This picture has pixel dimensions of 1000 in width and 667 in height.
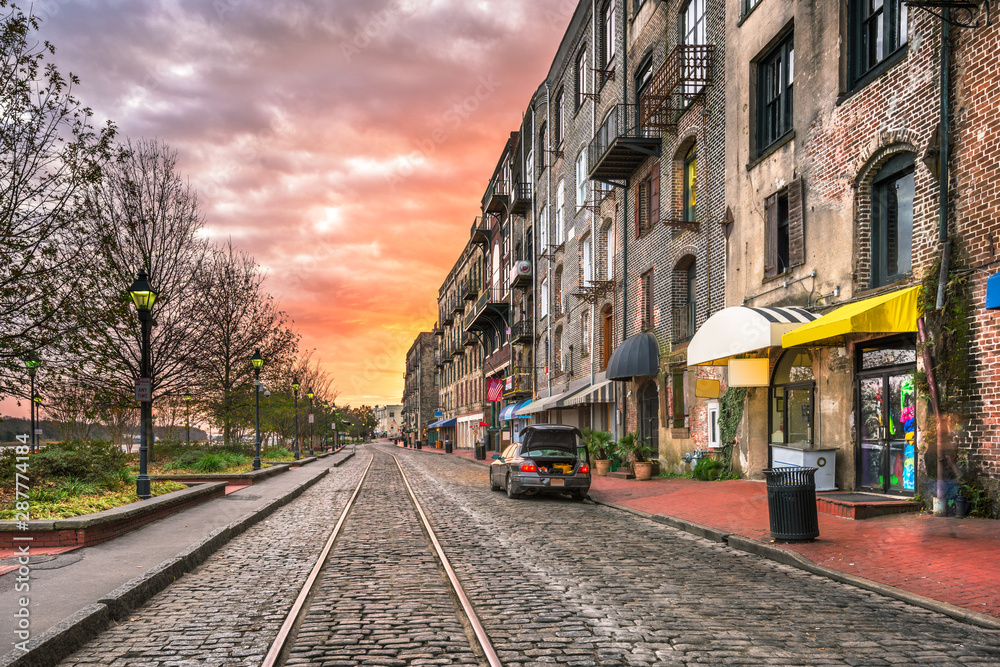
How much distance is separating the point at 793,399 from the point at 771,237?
3572 mm

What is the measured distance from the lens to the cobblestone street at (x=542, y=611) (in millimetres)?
5336

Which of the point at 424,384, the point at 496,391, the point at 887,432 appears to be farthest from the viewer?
the point at 424,384

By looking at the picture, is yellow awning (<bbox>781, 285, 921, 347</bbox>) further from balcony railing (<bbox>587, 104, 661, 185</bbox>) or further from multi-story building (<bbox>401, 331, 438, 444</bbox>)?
multi-story building (<bbox>401, 331, 438, 444</bbox>)

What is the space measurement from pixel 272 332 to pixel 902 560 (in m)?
30.3

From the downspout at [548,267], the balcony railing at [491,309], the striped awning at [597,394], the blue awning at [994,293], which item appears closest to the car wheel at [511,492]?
the striped awning at [597,394]

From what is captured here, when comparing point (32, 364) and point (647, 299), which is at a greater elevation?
point (647, 299)

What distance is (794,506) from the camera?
9602 millimetres

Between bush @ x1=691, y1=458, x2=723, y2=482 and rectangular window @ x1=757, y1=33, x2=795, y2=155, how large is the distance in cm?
766

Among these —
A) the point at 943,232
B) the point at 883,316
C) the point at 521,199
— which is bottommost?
the point at 883,316

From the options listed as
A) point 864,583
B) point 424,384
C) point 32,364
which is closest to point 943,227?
point 864,583

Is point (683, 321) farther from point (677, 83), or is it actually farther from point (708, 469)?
point (677, 83)

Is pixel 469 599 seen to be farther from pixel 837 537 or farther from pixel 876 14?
pixel 876 14

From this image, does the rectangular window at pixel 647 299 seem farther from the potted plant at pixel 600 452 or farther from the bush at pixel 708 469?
the bush at pixel 708 469

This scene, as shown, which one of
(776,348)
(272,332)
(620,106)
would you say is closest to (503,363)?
(272,332)
